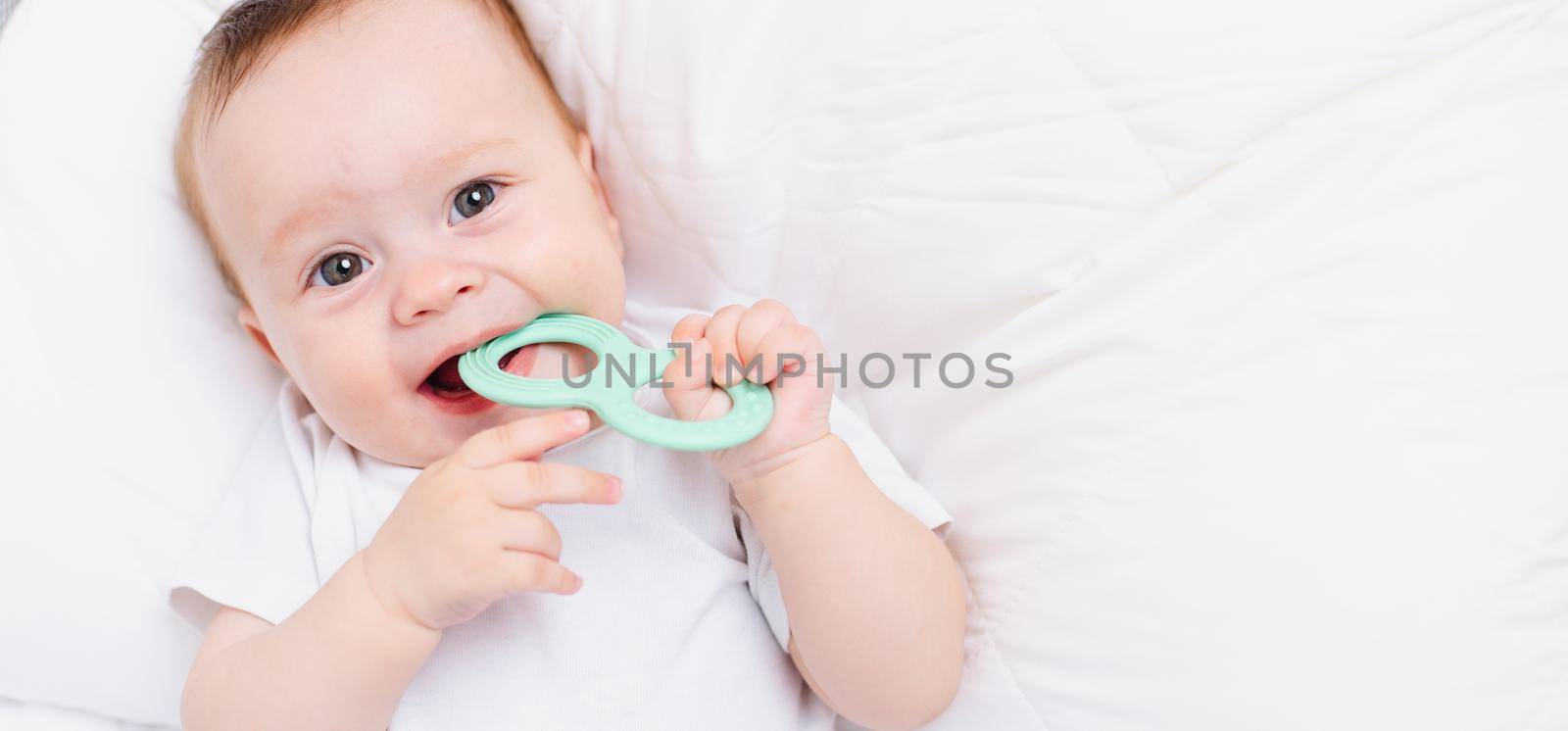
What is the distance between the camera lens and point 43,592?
1118 mm

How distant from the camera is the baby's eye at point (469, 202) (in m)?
1.00

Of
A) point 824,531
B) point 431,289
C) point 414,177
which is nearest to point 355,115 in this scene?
point 414,177

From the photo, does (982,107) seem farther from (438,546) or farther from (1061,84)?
(438,546)

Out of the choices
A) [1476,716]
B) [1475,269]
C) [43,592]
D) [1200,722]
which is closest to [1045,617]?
[1200,722]

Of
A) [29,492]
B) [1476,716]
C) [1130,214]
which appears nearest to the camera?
[1476,716]

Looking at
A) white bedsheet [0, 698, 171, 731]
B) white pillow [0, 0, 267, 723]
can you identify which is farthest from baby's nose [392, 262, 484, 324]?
white bedsheet [0, 698, 171, 731]

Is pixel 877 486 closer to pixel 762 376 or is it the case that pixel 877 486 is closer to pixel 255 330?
pixel 762 376

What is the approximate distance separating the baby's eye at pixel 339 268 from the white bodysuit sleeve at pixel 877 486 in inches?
16.0

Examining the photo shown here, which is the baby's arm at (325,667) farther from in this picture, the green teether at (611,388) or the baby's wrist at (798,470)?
the baby's wrist at (798,470)

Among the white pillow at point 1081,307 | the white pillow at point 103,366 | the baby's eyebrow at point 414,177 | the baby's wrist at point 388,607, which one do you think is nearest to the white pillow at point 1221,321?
the white pillow at point 1081,307

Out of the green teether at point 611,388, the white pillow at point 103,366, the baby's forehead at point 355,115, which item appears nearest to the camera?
the green teether at point 611,388

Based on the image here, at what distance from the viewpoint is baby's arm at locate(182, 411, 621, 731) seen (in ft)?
2.86

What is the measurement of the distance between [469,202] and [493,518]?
0.30m

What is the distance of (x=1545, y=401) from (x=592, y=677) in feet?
2.66
